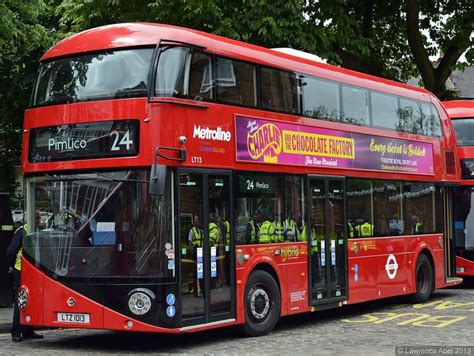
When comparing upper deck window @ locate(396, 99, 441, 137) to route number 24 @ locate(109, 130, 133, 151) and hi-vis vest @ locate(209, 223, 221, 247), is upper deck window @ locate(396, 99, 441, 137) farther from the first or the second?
route number 24 @ locate(109, 130, 133, 151)

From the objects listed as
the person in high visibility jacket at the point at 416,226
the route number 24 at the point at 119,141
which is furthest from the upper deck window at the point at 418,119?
the route number 24 at the point at 119,141

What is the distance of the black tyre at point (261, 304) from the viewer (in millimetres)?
12469

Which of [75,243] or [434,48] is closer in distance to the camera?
[75,243]

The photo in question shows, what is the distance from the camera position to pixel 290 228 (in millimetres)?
13656

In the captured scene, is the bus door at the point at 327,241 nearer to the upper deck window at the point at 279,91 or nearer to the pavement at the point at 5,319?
the upper deck window at the point at 279,91

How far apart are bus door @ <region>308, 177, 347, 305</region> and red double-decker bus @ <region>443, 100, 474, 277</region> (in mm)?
6938

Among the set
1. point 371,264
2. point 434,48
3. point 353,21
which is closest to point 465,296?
point 371,264

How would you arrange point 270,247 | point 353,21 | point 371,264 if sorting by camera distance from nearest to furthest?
point 270,247 → point 371,264 → point 353,21

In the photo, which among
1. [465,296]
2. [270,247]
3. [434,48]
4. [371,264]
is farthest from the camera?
[434,48]

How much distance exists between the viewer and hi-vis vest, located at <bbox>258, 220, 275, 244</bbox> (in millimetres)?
12883

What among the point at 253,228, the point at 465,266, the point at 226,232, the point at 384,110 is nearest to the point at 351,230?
the point at 384,110

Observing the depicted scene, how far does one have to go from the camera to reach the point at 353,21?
2167 centimetres

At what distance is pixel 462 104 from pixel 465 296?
17.8ft

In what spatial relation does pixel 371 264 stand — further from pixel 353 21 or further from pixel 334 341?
pixel 353 21
